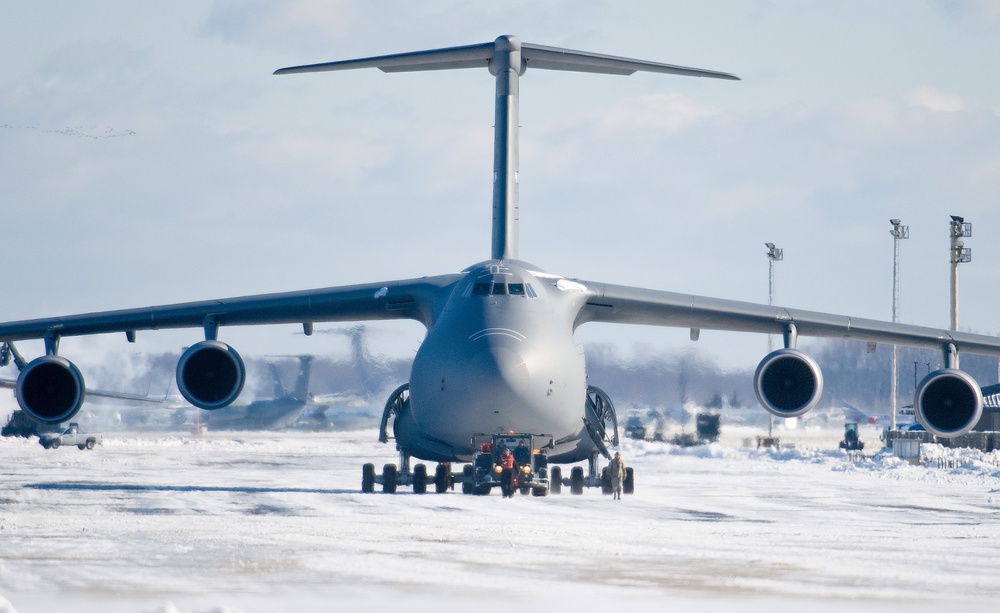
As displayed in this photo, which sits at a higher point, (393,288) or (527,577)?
(393,288)

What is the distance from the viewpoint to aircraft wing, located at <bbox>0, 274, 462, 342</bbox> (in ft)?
60.3

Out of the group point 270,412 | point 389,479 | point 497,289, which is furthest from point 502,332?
point 270,412

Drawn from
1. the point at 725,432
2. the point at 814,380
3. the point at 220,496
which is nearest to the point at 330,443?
the point at 725,432

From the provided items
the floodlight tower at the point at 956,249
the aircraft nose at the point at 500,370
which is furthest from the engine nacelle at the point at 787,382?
the floodlight tower at the point at 956,249

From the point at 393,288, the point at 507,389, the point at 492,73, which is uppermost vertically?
the point at 492,73

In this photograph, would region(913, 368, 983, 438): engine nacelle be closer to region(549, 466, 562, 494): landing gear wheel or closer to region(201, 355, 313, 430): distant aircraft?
region(549, 466, 562, 494): landing gear wheel

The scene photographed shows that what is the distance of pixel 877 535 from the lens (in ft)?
44.9

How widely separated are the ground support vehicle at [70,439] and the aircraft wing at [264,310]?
2599 cm

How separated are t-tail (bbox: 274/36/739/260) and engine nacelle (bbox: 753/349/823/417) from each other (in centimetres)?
424

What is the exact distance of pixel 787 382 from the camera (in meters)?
A: 18.1

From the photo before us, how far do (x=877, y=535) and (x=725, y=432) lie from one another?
39154 millimetres

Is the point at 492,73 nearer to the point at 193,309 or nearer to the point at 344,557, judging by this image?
the point at 193,309

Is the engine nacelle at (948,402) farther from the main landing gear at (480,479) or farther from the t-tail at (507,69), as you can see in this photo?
the t-tail at (507,69)

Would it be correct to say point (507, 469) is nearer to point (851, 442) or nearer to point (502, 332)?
point (502, 332)
